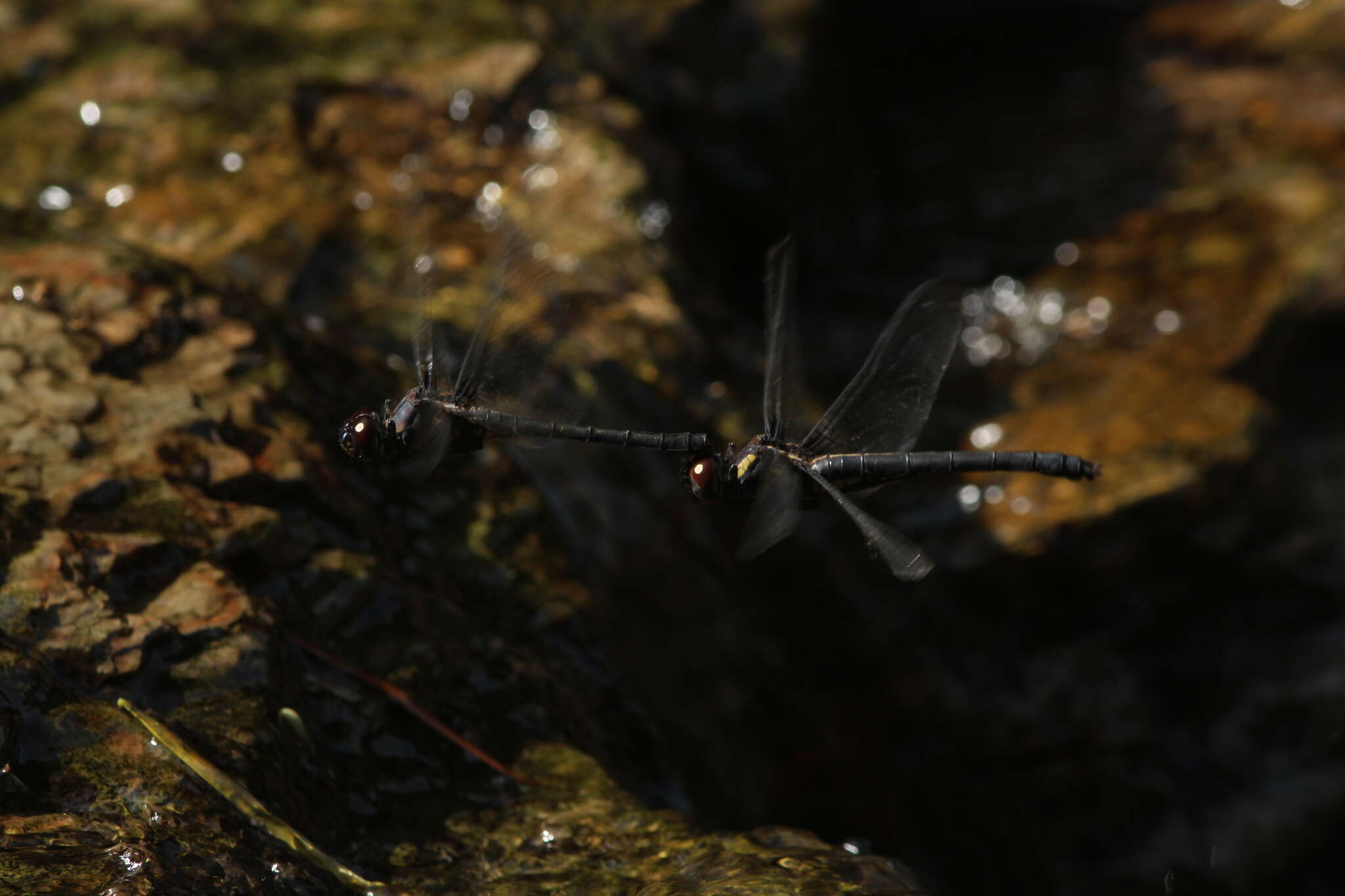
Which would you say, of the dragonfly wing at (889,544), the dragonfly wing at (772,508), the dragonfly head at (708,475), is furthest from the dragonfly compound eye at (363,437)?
the dragonfly wing at (889,544)

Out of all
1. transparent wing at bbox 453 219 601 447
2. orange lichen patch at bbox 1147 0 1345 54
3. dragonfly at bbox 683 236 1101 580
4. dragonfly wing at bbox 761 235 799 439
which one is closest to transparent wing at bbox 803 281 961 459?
dragonfly at bbox 683 236 1101 580

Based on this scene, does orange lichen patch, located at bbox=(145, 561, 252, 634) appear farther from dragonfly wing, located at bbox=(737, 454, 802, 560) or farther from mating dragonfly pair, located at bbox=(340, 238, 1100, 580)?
dragonfly wing, located at bbox=(737, 454, 802, 560)

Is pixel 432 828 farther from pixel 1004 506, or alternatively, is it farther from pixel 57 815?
pixel 1004 506

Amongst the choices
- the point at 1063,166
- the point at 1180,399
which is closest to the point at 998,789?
the point at 1180,399

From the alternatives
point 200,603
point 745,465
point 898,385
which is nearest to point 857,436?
point 898,385

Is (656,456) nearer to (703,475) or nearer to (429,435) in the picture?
(703,475)

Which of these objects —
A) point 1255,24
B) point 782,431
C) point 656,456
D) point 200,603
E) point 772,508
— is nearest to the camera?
point 200,603
